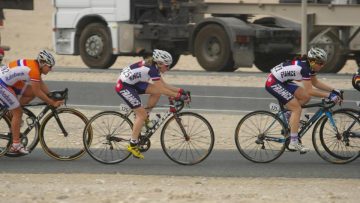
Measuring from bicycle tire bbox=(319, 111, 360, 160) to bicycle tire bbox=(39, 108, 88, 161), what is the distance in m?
2.77

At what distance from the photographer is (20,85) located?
11.3m

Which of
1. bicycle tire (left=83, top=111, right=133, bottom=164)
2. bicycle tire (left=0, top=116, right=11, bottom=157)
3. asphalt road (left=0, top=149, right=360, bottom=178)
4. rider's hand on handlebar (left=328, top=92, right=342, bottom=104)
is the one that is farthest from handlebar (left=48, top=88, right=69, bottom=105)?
rider's hand on handlebar (left=328, top=92, right=342, bottom=104)

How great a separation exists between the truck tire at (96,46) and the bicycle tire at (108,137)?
49.0 feet

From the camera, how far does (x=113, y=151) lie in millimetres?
11359

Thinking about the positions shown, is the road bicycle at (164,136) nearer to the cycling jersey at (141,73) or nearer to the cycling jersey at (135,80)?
the cycling jersey at (135,80)

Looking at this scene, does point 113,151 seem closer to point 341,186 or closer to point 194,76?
point 341,186

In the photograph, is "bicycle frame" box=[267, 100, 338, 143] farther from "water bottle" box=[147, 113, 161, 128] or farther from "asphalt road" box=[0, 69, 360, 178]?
"water bottle" box=[147, 113, 161, 128]

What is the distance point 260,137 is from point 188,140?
86cm

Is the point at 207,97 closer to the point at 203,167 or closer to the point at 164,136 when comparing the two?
the point at 164,136

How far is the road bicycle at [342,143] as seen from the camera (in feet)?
37.2

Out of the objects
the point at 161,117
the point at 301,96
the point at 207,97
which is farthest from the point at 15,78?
the point at 207,97

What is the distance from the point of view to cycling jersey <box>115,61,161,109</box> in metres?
11.0

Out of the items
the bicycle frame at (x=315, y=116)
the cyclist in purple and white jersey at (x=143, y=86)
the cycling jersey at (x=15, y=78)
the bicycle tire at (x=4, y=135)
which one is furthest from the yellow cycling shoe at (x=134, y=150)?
the bicycle frame at (x=315, y=116)

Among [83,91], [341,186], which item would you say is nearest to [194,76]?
[83,91]
